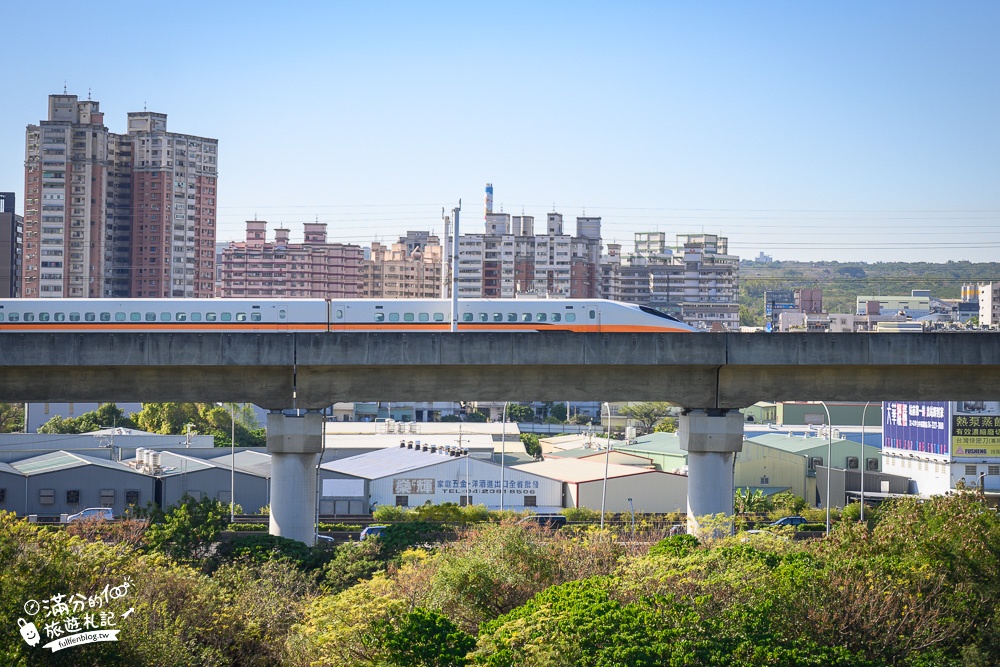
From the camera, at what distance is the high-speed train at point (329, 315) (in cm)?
4519

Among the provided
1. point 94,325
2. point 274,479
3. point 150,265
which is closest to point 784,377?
point 274,479

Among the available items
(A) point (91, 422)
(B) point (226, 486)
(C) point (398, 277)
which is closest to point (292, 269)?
(C) point (398, 277)

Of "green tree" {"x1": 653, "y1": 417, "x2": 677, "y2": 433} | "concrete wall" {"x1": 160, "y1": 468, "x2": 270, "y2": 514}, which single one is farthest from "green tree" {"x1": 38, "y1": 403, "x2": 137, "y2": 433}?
"green tree" {"x1": 653, "y1": 417, "x2": 677, "y2": 433}

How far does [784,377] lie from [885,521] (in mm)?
7964

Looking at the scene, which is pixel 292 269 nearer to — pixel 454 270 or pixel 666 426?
pixel 666 426

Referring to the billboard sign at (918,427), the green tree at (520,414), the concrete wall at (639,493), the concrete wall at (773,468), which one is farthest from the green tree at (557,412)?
the concrete wall at (639,493)

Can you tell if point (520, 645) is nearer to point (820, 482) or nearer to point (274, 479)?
point (274, 479)

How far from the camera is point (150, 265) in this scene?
152 metres

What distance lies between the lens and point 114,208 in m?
151

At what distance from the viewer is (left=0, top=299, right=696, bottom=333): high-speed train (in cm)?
4519

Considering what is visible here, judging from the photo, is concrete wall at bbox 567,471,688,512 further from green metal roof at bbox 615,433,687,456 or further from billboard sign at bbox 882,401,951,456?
billboard sign at bbox 882,401,951,456

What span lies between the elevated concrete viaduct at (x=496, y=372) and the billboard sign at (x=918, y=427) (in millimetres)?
36175

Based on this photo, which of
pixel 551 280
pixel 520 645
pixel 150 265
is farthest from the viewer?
pixel 551 280

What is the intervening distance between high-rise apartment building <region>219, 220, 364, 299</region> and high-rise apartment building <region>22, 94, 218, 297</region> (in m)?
17.4
